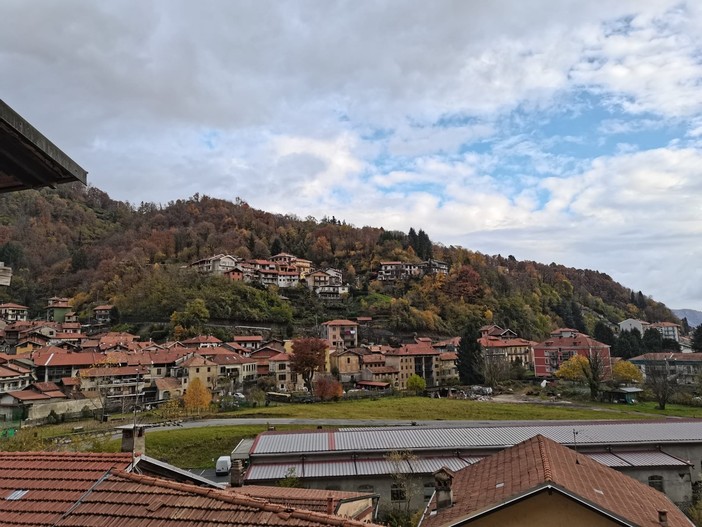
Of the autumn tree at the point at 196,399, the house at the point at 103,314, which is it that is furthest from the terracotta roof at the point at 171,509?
the house at the point at 103,314

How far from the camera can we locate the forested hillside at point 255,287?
77.1m

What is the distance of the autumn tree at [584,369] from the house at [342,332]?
88.4 ft

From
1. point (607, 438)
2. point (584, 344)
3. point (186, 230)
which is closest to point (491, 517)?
point (607, 438)

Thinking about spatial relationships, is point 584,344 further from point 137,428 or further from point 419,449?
point 137,428

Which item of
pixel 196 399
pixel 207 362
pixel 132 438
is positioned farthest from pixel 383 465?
pixel 207 362

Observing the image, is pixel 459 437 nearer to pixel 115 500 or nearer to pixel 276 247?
pixel 115 500

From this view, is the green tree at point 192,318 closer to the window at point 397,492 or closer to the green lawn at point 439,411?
the green lawn at point 439,411

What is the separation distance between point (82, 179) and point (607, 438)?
75.6 ft

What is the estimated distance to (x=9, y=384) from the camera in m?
42.9

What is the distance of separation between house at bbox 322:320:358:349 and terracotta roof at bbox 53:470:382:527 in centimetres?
6358

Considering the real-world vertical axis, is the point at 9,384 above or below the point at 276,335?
below

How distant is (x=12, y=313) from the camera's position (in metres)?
78.1

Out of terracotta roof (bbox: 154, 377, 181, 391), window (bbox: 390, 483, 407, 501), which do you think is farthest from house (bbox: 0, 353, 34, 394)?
window (bbox: 390, 483, 407, 501)

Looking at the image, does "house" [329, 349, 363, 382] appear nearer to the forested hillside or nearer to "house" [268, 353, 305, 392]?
"house" [268, 353, 305, 392]
